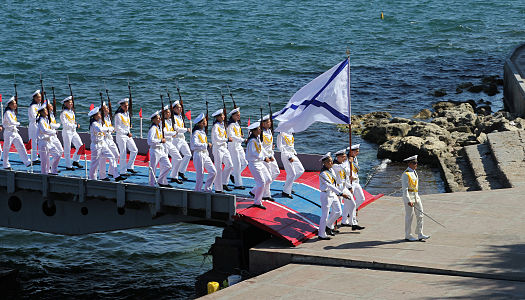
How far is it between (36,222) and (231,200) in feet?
21.8

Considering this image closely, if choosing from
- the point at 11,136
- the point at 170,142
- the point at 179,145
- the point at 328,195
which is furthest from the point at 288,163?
the point at 11,136

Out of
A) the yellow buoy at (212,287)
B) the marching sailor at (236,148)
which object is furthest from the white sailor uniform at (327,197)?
the marching sailor at (236,148)

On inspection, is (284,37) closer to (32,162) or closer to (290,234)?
(32,162)

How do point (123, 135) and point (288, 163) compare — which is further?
point (123, 135)

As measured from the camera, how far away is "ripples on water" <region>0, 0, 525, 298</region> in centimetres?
2944

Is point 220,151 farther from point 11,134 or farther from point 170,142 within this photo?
point 11,134

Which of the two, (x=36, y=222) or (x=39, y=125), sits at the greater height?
(x=39, y=125)

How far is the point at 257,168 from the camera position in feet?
73.3

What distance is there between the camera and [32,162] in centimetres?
2669

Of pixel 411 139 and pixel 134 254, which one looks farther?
pixel 411 139

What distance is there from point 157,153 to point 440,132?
20006mm

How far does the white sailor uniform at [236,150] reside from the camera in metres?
24.1

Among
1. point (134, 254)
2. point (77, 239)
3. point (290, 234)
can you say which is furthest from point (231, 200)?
point (77, 239)

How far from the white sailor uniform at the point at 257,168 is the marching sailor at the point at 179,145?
259cm
